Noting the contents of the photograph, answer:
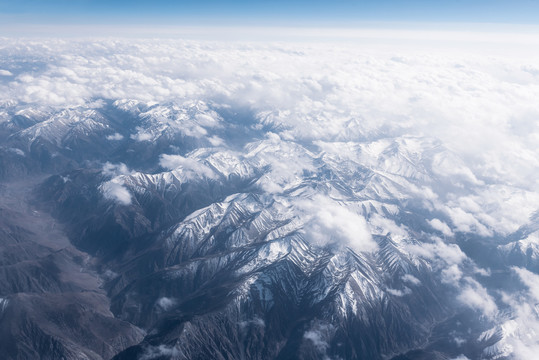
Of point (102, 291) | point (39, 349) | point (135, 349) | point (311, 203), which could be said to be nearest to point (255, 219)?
point (311, 203)

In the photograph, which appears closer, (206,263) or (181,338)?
(181,338)

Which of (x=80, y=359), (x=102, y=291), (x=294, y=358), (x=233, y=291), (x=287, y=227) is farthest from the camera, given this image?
(x=287, y=227)

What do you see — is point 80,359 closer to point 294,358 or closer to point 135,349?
point 135,349

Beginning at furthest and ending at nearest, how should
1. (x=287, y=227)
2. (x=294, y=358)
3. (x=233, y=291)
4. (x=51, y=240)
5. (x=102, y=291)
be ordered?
1. (x=51, y=240)
2. (x=287, y=227)
3. (x=102, y=291)
4. (x=233, y=291)
5. (x=294, y=358)

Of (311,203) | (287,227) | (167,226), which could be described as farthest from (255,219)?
(167,226)

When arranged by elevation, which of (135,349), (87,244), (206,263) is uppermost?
(135,349)

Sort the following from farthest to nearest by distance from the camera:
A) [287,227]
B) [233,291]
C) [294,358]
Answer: [287,227] → [233,291] → [294,358]

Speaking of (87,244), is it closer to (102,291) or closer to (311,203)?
(102,291)

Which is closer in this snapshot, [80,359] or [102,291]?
[80,359]

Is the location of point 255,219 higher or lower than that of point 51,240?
higher
